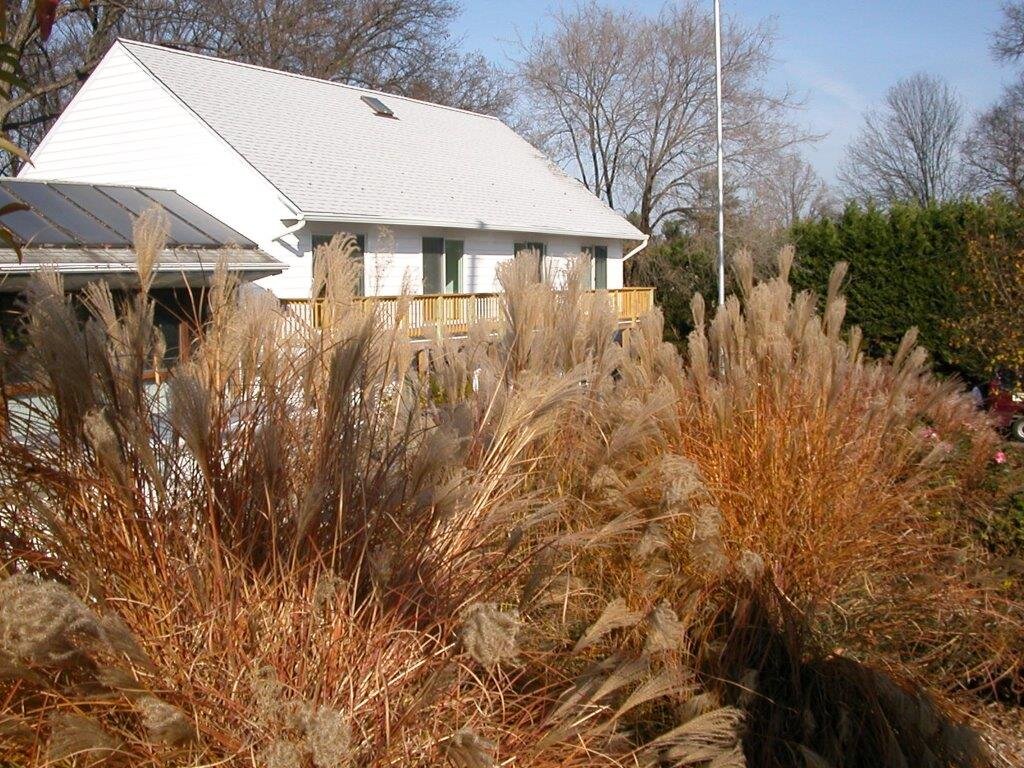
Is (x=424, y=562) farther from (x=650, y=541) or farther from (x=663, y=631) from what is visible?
(x=650, y=541)

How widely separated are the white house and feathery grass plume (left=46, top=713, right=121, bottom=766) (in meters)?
15.7

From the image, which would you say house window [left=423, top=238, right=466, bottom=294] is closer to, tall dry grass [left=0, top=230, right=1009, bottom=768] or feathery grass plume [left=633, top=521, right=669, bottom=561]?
tall dry grass [left=0, top=230, right=1009, bottom=768]

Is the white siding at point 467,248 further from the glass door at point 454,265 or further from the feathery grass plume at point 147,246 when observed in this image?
the feathery grass plume at point 147,246

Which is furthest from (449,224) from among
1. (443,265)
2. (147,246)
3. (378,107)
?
(147,246)

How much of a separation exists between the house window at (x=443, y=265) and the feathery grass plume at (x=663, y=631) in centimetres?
2003

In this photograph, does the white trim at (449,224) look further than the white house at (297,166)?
No

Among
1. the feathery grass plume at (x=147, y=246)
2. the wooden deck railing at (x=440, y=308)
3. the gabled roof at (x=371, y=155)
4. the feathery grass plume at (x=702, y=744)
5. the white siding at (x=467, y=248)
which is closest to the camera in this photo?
the feathery grass plume at (x=147, y=246)

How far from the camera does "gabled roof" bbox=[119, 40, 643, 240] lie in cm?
2139

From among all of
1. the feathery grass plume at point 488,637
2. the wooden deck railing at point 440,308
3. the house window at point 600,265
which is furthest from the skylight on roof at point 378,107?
the feathery grass plume at point 488,637

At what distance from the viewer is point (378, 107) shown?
92.0 feet

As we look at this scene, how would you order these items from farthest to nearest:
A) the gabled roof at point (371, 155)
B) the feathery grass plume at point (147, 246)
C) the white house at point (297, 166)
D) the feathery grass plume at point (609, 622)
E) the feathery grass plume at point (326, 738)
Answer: the gabled roof at point (371, 155) < the white house at point (297, 166) < the feathery grass plume at point (609, 622) < the feathery grass plume at point (147, 246) < the feathery grass plume at point (326, 738)

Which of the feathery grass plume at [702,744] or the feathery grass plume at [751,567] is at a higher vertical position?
the feathery grass plume at [751,567]

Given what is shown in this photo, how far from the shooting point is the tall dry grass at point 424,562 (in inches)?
95.7

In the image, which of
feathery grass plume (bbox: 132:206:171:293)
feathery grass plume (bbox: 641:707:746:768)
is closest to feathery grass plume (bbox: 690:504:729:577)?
feathery grass plume (bbox: 641:707:746:768)
